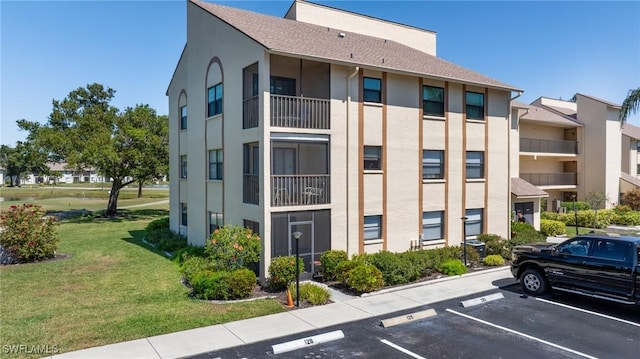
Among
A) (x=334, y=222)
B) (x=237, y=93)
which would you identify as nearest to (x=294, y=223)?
(x=334, y=222)

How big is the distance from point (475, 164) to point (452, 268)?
20.5 ft

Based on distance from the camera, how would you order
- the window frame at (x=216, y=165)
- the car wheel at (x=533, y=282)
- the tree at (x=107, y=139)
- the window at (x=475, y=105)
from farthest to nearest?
the tree at (x=107, y=139) < the window at (x=475, y=105) < the window frame at (x=216, y=165) < the car wheel at (x=533, y=282)

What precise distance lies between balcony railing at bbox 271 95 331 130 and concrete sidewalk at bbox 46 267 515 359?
626 centimetres

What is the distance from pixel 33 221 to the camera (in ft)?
63.2

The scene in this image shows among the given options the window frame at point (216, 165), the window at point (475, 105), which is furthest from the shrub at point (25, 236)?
the window at point (475, 105)

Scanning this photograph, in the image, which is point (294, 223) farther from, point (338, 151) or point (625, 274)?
point (625, 274)

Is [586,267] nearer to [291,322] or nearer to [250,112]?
[291,322]

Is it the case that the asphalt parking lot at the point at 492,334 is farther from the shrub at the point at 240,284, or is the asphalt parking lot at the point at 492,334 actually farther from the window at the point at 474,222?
the window at the point at 474,222

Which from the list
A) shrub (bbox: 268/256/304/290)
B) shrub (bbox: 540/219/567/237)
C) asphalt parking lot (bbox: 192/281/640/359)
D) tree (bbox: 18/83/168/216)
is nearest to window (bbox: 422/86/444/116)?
asphalt parking lot (bbox: 192/281/640/359)

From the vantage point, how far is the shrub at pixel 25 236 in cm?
1867

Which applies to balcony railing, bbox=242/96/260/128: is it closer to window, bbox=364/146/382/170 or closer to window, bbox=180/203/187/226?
window, bbox=364/146/382/170

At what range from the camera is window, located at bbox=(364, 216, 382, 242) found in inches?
652

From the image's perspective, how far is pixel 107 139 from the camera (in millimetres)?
34969

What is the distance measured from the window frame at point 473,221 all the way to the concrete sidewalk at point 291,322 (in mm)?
4404
